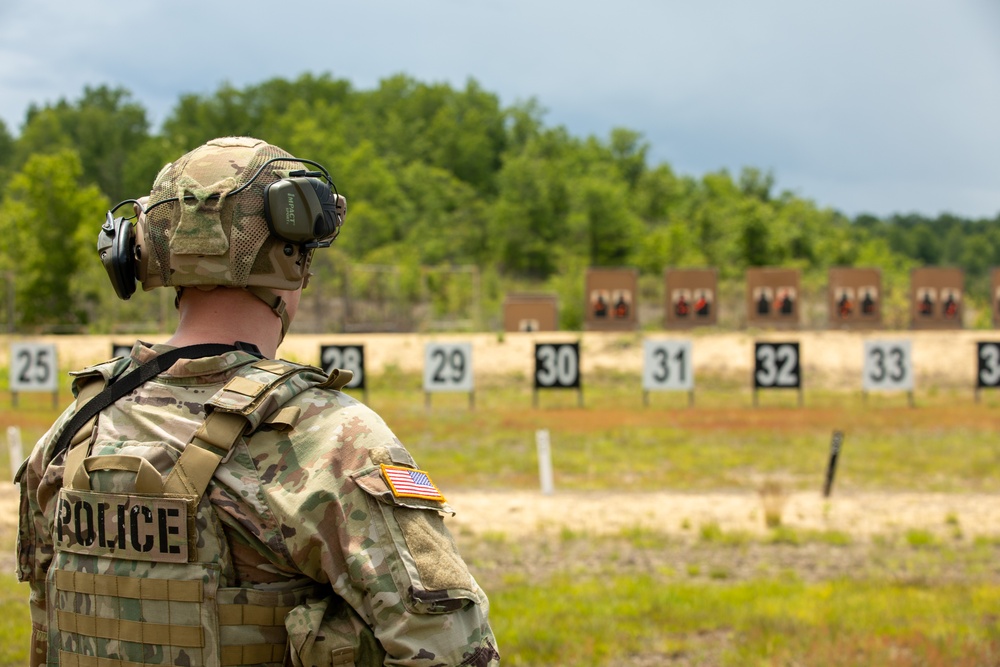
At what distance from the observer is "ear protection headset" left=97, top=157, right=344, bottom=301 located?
207 centimetres

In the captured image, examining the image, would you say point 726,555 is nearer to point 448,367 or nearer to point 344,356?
point 448,367

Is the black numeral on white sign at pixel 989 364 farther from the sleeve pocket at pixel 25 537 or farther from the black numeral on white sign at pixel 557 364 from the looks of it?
the sleeve pocket at pixel 25 537

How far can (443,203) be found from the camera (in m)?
72.7

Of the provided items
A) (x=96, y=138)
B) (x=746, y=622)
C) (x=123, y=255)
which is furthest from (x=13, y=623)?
(x=96, y=138)

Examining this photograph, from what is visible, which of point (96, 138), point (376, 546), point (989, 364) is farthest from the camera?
point (96, 138)

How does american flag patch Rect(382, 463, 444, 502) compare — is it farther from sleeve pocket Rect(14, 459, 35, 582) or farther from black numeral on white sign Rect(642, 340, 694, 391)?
black numeral on white sign Rect(642, 340, 694, 391)

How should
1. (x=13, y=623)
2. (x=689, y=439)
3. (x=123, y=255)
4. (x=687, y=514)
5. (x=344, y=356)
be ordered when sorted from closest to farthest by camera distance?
(x=123, y=255)
(x=13, y=623)
(x=687, y=514)
(x=689, y=439)
(x=344, y=356)

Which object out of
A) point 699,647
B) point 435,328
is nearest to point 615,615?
point 699,647

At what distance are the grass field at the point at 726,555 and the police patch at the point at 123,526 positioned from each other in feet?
13.6

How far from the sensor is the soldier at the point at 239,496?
1.84m

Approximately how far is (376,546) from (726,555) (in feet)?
24.4

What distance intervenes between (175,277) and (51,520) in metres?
0.54

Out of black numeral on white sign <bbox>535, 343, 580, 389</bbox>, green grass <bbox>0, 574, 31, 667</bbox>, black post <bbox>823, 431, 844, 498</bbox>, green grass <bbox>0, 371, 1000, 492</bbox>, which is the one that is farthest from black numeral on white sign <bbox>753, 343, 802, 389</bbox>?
green grass <bbox>0, 574, 31, 667</bbox>

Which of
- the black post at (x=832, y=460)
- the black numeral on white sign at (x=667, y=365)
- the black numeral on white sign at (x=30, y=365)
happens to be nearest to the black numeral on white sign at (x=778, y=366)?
the black numeral on white sign at (x=667, y=365)
